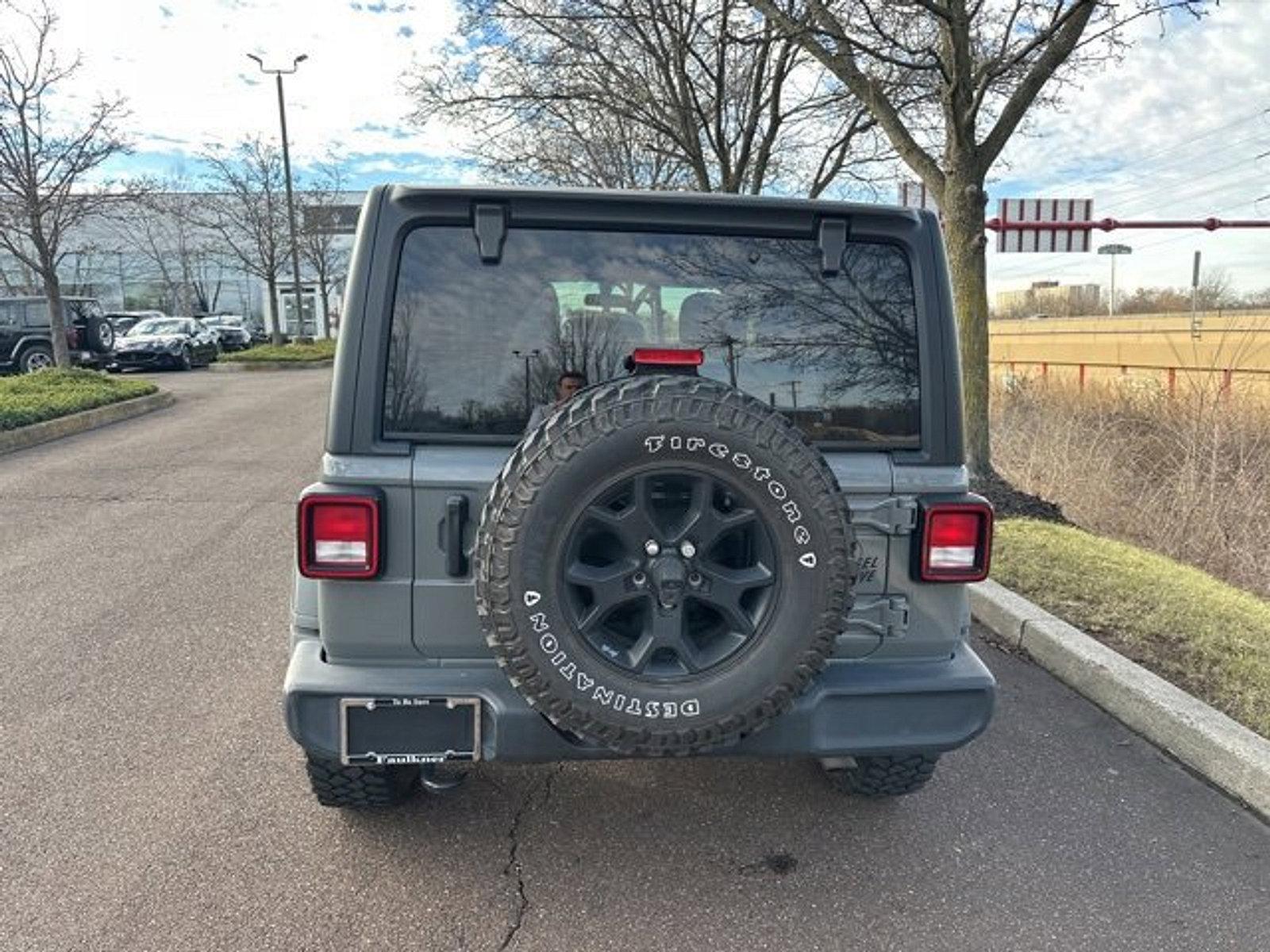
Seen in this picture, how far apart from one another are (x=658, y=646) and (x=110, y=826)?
6.74 ft

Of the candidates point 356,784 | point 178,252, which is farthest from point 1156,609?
point 178,252

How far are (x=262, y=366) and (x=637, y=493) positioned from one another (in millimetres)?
23121

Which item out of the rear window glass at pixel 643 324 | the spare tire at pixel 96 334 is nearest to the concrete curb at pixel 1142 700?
the rear window glass at pixel 643 324

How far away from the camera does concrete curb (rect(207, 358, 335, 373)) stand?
22.5 metres

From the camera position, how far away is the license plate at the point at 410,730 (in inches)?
87.7

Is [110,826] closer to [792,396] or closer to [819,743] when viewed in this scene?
[819,743]

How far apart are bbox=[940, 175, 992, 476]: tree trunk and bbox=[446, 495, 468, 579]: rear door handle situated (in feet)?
19.5

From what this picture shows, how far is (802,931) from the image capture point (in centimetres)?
234

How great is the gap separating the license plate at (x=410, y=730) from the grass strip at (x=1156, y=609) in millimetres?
3105

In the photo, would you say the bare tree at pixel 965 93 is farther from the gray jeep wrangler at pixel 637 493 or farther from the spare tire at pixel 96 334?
the spare tire at pixel 96 334

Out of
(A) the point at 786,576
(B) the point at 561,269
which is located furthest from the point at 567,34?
(A) the point at 786,576

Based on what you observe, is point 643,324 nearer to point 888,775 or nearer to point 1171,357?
point 888,775

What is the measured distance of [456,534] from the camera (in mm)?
2244

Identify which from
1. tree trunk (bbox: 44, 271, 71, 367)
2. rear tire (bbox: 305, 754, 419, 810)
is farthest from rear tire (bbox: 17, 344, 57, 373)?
rear tire (bbox: 305, 754, 419, 810)
